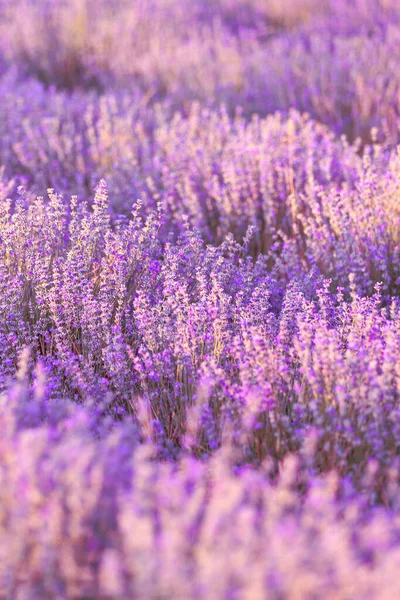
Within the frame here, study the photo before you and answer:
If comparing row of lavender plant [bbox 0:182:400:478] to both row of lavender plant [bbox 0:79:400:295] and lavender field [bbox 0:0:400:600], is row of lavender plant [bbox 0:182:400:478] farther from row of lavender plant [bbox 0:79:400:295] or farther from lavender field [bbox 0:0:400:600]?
row of lavender plant [bbox 0:79:400:295]

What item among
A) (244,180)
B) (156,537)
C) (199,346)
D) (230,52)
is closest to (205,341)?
(199,346)

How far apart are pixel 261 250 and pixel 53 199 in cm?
124

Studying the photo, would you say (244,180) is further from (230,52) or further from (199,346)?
(230,52)

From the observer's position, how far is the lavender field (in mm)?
1308

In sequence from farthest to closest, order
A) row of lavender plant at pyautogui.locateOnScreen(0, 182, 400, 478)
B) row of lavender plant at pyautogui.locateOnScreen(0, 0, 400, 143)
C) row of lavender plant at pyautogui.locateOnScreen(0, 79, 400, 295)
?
row of lavender plant at pyautogui.locateOnScreen(0, 0, 400, 143)
row of lavender plant at pyautogui.locateOnScreen(0, 79, 400, 295)
row of lavender plant at pyautogui.locateOnScreen(0, 182, 400, 478)

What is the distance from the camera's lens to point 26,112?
5.09 m

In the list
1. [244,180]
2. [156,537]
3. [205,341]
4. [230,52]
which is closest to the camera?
[156,537]

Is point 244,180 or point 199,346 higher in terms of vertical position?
point 244,180

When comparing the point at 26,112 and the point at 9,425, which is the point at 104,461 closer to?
the point at 9,425

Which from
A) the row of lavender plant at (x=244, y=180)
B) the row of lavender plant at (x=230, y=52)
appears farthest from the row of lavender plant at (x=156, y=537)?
the row of lavender plant at (x=230, y=52)

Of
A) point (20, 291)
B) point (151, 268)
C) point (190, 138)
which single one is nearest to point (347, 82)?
point (190, 138)

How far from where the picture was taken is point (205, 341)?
247 cm

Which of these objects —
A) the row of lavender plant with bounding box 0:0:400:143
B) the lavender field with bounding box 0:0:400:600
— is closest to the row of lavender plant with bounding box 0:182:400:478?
the lavender field with bounding box 0:0:400:600

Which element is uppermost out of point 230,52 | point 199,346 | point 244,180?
point 230,52
